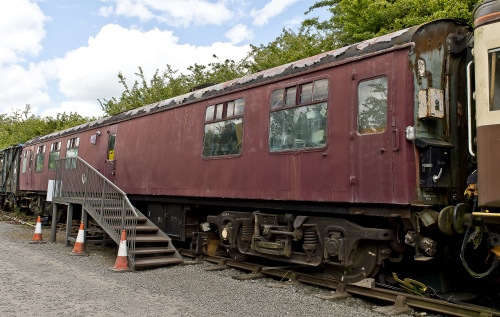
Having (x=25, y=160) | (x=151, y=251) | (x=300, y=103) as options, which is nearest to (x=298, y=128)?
(x=300, y=103)

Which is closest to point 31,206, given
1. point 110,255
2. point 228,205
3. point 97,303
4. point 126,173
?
point 126,173

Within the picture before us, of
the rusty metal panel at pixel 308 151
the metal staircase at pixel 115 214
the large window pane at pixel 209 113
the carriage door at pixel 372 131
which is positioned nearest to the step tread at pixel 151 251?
the metal staircase at pixel 115 214

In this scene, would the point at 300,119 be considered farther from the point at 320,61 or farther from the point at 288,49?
the point at 288,49

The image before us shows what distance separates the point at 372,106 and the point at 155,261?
4721 mm

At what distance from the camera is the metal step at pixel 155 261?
7.80 meters

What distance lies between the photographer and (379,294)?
5578 millimetres

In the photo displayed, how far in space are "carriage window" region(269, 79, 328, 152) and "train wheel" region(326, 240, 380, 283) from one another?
1480 millimetres

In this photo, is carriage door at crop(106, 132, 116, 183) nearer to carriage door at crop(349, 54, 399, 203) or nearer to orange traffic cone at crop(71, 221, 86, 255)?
orange traffic cone at crop(71, 221, 86, 255)

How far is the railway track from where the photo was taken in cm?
484

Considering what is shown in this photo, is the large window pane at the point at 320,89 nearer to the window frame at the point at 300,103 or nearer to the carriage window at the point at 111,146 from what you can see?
the window frame at the point at 300,103

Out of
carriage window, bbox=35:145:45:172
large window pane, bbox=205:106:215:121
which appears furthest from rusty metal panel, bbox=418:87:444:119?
carriage window, bbox=35:145:45:172

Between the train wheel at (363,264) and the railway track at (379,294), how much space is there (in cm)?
10

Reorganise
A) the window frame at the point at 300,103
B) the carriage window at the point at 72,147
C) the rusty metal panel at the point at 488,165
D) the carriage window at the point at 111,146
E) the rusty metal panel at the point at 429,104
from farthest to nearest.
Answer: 1. the carriage window at the point at 72,147
2. the carriage window at the point at 111,146
3. the window frame at the point at 300,103
4. the rusty metal panel at the point at 429,104
5. the rusty metal panel at the point at 488,165

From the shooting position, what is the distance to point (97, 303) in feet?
18.1
